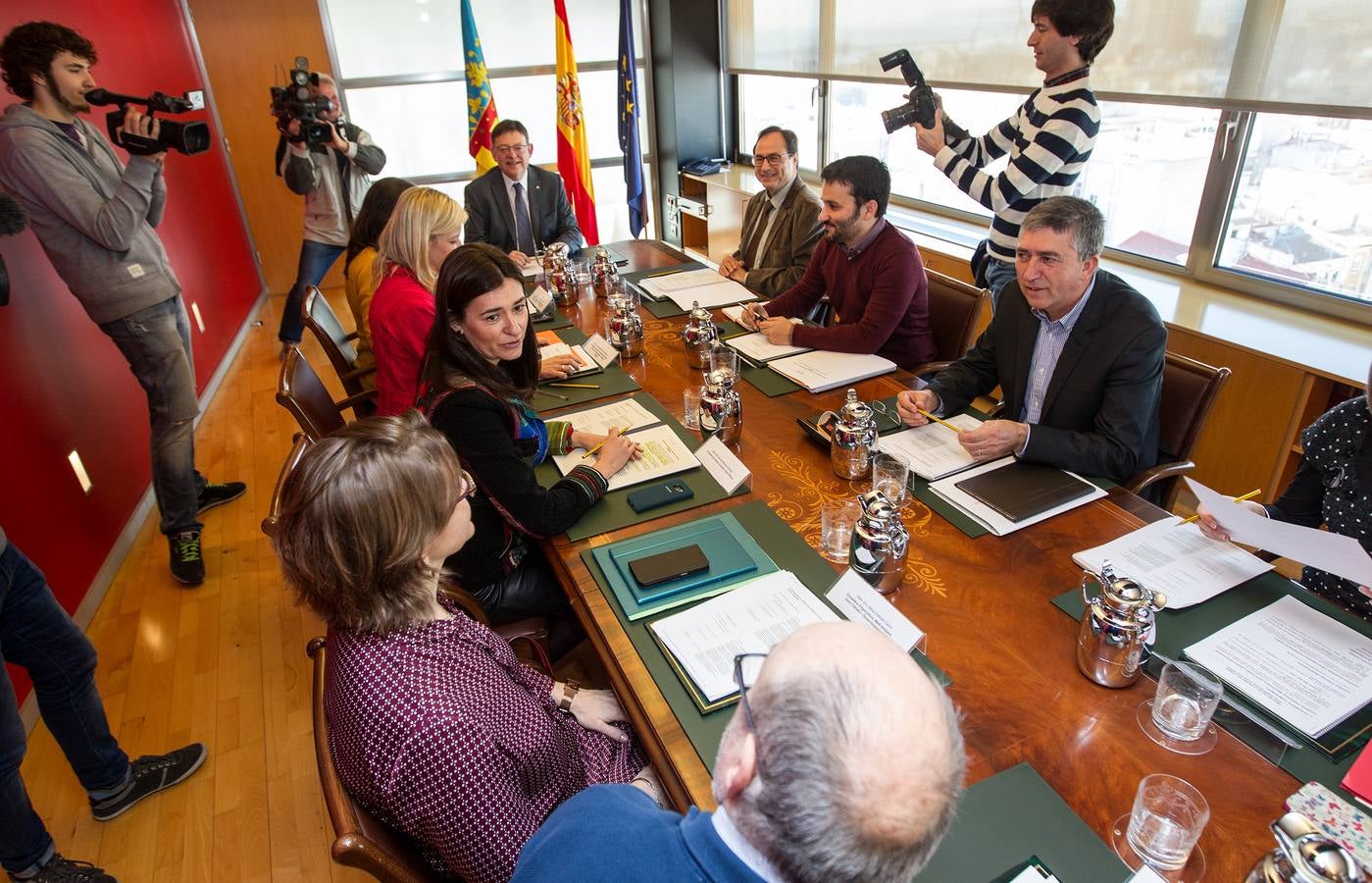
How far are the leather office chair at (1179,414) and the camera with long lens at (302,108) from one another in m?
4.34

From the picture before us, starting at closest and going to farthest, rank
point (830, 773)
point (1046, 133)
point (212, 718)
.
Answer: point (830, 773)
point (212, 718)
point (1046, 133)

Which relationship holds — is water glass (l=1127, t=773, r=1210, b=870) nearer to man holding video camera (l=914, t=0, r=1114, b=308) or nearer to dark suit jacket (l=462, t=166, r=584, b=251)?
man holding video camera (l=914, t=0, r=1114, b=308)

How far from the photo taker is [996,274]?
9.44ft

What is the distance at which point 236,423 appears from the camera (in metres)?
4.07

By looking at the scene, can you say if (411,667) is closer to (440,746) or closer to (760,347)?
(440,746)

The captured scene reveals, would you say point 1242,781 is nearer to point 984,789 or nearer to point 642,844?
point 984,789

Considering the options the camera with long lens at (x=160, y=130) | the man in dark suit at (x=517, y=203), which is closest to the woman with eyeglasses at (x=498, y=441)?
the camera with long lens at (x=160, y=130)

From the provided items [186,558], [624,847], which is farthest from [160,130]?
[624,847]

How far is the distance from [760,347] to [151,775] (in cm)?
218

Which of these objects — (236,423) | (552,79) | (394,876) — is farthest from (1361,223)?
(552,79)

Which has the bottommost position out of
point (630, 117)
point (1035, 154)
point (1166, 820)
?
point (1166, 820)

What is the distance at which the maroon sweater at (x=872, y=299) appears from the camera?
2.43 metres

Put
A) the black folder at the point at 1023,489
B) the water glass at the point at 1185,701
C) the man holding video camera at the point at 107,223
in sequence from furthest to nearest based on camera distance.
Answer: the man holding video camera at the point at 107,223, the black folder at the point at 1023,489, the water glass at the point at 1185,701

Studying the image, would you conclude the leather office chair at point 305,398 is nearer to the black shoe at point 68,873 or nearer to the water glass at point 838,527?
the black shoe at point 68,873
